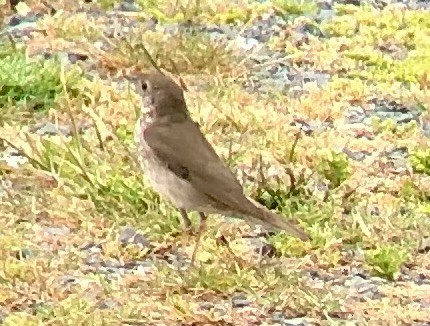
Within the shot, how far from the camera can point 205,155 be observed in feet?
19.3

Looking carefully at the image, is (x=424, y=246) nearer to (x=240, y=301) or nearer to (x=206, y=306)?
(x=240, y=301)

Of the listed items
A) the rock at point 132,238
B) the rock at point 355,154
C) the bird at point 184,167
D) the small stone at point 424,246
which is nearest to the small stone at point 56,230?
the rock at point 132,238

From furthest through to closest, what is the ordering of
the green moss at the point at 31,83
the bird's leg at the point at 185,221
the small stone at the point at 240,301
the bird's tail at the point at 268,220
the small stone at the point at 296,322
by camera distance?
1. the green moss at the point at 31,83
2. the bird's leg at the point at 185,221
3. the bird's tail at the point at 268,220
4. the small stone at the point at 240,301
5. the small stone at the point at 296,322

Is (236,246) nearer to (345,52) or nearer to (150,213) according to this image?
(150,213)

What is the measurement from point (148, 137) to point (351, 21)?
155 inches

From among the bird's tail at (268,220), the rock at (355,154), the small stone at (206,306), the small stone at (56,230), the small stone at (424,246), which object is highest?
the bird's tail at (268,220)

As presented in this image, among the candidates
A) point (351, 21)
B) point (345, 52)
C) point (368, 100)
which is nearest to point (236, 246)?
point (368, 100)

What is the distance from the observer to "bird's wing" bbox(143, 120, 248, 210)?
5.73 meters

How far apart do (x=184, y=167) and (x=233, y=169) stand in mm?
1015

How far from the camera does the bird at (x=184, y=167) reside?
5.68m

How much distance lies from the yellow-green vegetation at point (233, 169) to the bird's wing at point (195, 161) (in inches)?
11.0

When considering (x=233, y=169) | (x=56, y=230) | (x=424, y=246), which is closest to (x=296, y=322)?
(x=424, y=246)

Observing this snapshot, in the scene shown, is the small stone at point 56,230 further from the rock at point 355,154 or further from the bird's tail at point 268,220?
the rock at point 355,154

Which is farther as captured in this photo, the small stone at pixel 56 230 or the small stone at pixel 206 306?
the small stone at pixel 56 230
